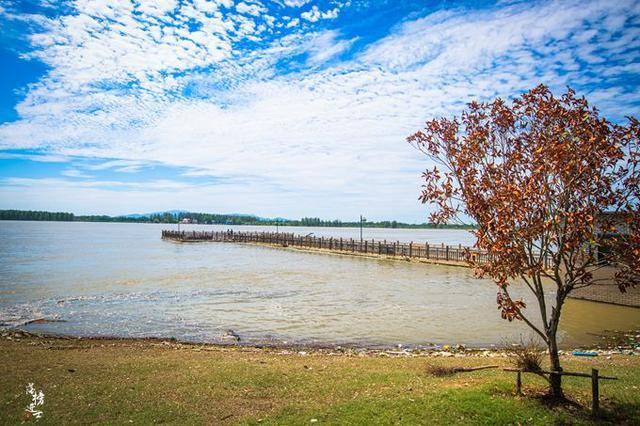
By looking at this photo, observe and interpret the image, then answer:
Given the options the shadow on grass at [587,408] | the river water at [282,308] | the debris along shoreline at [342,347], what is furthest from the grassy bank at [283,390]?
the river water at [282,308]

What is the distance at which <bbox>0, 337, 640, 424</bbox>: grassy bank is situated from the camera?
7.45 m

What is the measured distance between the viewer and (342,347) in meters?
15.3

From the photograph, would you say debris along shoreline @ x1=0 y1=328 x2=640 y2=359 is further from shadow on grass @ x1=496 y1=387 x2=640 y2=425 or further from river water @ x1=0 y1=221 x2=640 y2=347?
shadow on grass @ x1=496 y1=387 x2=640 y2=425

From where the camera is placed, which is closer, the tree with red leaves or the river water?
the tree with red leaves

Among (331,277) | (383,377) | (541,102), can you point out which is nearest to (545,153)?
(541,102)

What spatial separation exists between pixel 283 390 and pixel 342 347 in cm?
626

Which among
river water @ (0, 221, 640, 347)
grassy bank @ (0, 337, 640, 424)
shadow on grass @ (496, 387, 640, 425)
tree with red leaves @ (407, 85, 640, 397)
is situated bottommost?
river water @ (0, 221, 640, 347)

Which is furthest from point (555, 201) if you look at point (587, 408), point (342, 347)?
point (342, 347)

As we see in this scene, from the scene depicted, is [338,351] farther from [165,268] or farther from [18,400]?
[165,268]

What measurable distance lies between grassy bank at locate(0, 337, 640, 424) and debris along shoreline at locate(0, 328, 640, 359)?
982mm

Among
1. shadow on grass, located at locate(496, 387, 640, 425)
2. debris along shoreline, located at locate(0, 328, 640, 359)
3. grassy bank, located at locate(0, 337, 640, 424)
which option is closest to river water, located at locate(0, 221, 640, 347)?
debris along shoreline, located at locate(0, 328, 640, 359)

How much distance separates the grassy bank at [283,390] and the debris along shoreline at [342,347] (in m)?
0.98

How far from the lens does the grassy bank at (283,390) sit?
→ 7.45m

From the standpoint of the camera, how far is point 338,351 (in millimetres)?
14484
